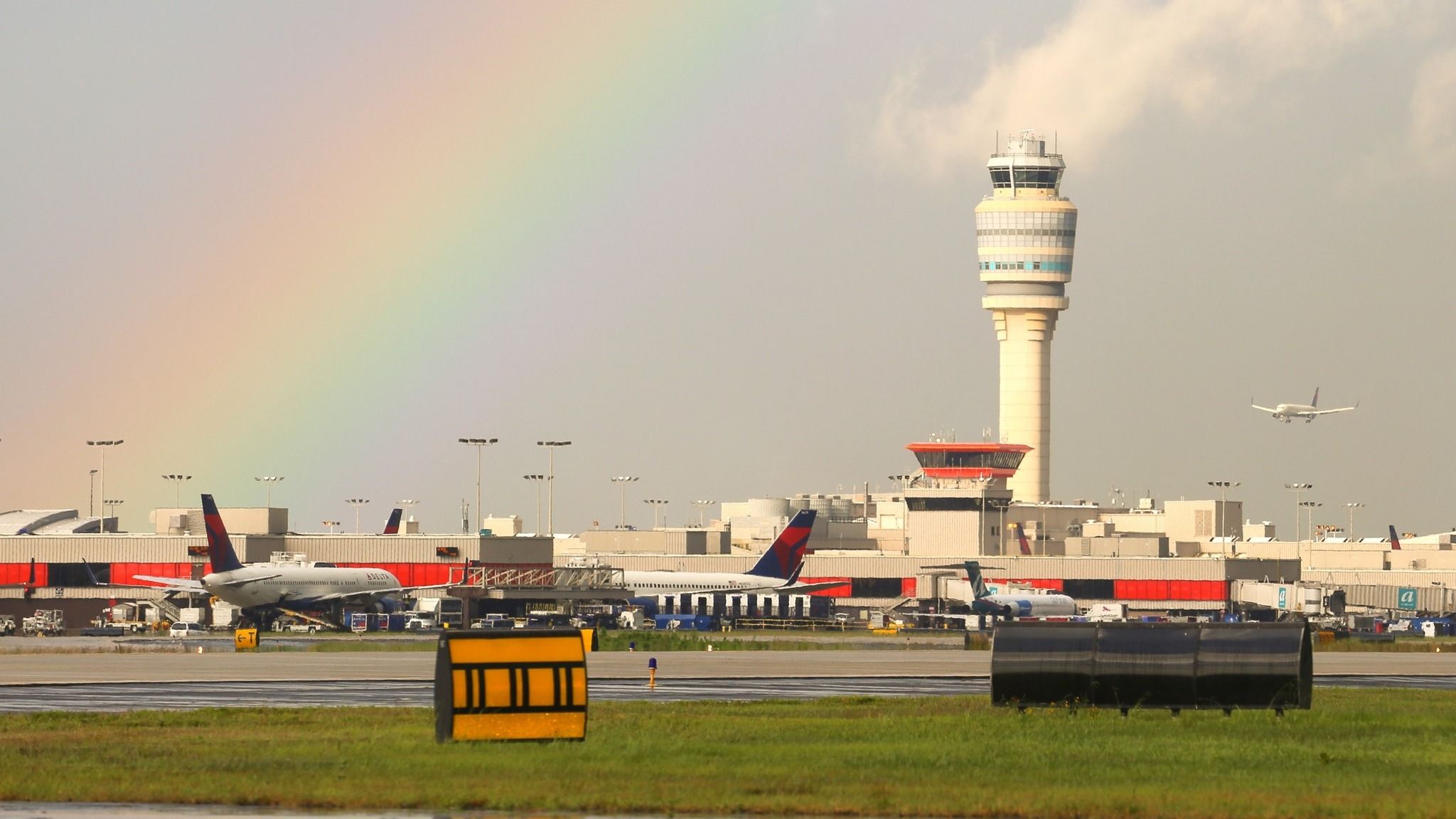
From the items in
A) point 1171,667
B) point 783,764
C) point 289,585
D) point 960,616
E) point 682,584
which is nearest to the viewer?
point 783,764

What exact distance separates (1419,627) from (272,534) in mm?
102739

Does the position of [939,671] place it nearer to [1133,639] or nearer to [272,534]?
[1133,639]

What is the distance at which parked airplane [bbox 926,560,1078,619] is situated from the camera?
527 feet

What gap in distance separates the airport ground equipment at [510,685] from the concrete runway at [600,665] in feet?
117

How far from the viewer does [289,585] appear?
5674 inches

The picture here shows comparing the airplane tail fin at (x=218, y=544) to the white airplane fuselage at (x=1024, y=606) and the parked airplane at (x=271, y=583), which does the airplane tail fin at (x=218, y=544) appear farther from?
the white airplane fuselage at (x=1024, y=606)

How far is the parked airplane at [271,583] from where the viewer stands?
141625 millimetres

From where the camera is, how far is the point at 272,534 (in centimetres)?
18638

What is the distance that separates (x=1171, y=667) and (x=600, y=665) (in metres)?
41.6

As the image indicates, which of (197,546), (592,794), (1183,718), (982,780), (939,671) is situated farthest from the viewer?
(197,546)

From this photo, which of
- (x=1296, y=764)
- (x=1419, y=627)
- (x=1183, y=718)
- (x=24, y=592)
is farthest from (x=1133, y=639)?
(x=24, y=592)

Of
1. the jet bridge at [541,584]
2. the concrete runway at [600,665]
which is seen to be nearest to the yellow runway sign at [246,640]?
the concrete runway at [600,665]

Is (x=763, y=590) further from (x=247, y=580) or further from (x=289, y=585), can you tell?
(x=247, y=580)

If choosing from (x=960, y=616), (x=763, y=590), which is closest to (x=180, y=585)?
(x=763, y=590)
